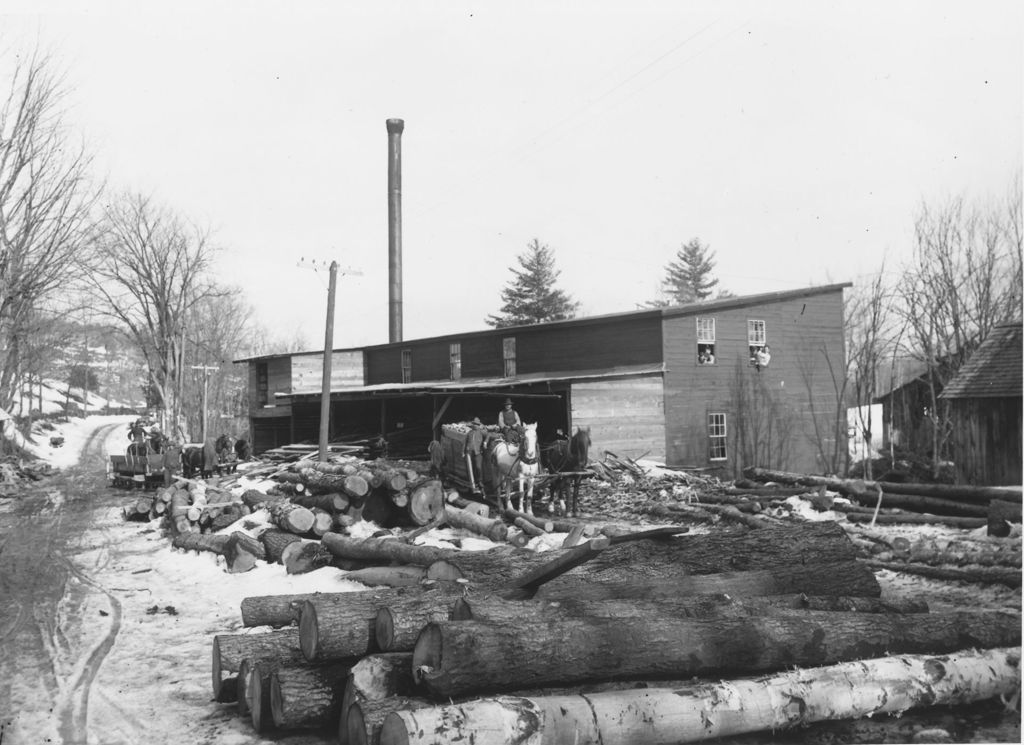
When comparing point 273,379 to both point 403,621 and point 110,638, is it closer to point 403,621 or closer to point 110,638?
point 110,638

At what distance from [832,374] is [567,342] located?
9.81 meters

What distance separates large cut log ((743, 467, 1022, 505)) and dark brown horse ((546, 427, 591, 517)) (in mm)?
5011

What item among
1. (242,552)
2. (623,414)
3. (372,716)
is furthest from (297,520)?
(623,414)

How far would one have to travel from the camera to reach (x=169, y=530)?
16.8 meters

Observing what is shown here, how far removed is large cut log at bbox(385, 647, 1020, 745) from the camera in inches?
186

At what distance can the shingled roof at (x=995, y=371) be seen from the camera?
66.8ft

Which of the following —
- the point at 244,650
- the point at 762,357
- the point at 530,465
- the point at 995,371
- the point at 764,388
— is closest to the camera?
the point at 244,650

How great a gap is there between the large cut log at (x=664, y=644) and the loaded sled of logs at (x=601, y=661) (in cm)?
1

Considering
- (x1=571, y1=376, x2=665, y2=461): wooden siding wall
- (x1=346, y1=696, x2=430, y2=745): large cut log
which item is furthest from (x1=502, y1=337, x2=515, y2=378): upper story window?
(x1=346, y1=696, x2=430, y2=745): large cut log

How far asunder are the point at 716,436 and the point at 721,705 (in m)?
22.1

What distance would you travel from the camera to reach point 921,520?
44.6ft

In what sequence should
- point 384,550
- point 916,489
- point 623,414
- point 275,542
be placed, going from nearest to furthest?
1. point 384,550
2. point 275,542
3. point 916,489
4. point 623,414

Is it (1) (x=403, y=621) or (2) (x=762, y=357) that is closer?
(1) (x=403, y=621)

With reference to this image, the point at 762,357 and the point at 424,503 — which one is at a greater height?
the point at 762,357
